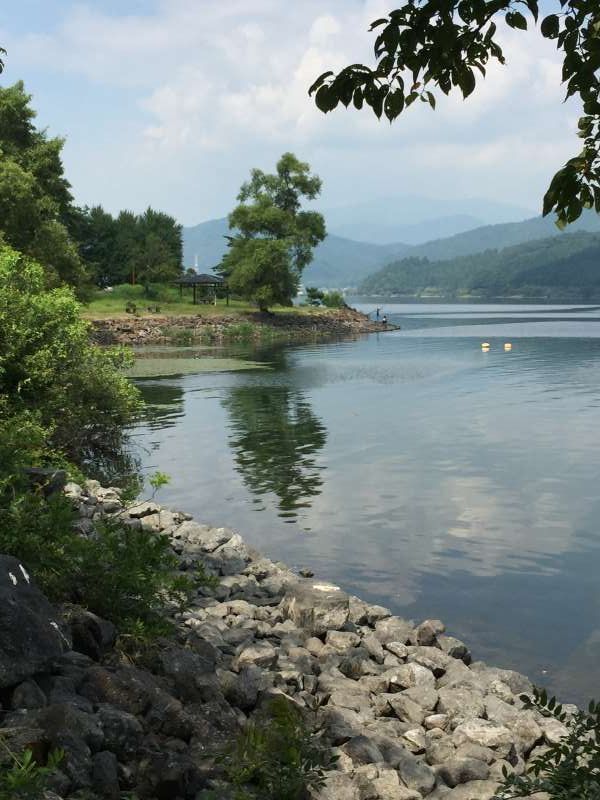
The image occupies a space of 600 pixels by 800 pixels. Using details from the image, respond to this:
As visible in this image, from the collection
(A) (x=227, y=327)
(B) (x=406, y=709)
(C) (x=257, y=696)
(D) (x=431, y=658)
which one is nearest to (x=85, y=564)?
(C) (x=257, y=696)

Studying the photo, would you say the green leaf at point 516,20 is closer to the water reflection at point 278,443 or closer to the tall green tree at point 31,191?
the water reflection at point 278,443

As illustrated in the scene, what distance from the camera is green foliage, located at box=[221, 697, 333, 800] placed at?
7086 mm

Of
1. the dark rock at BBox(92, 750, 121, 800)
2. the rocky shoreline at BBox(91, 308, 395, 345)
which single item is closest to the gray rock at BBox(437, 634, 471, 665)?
the dark rock at BBox(92, 750, 121, 800)

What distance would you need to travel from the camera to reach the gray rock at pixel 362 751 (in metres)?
8.77

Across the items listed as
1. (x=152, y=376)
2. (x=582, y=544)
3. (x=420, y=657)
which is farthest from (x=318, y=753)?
(x=152, y=376)

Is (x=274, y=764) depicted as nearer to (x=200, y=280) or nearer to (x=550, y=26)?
(x=550, y=26)

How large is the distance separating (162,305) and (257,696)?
98.6m

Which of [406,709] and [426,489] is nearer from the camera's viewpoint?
[406,709]

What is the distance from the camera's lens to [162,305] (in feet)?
345

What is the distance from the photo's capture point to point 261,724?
8.66 meters

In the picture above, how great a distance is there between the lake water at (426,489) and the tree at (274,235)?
54.0 metres

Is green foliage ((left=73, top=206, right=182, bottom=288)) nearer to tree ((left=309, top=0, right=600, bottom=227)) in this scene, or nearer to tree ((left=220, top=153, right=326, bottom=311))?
tree ((left=220, top=153, right=326, bottom=311))

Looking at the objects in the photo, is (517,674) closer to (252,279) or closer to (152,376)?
(152,376)

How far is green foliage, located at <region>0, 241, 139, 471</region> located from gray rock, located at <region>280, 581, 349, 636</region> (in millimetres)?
9616
